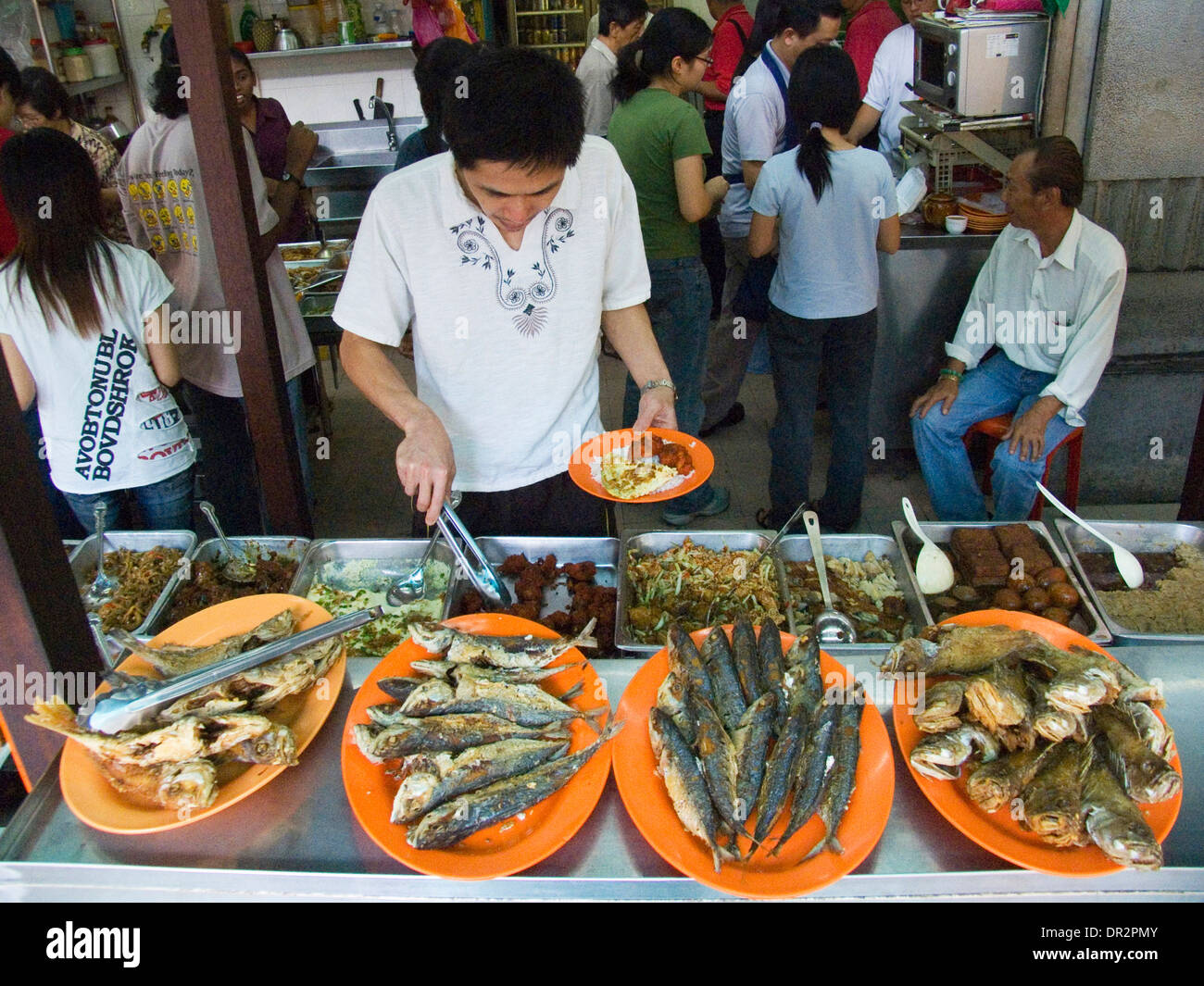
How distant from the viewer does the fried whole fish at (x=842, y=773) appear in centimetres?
137

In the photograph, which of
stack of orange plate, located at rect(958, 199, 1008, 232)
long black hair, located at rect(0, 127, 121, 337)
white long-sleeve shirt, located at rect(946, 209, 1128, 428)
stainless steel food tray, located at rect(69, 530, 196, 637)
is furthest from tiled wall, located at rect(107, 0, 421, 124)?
stainless steel food tray, located at rect(69, 530, 196, 637)

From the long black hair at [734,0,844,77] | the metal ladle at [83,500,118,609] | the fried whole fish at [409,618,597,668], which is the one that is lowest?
the metal ladle at [83,500,118,609]

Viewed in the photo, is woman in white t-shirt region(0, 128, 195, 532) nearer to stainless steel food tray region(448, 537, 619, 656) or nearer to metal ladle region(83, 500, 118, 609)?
metal ladle region(83, 500, 118, 609)

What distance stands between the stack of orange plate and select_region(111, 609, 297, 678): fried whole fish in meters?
4.06

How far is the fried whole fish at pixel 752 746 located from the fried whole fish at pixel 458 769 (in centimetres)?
31

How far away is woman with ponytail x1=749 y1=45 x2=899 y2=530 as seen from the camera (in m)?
3.61

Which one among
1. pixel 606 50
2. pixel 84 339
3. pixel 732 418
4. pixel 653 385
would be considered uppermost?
pixel 606 50

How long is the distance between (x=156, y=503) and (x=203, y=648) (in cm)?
153

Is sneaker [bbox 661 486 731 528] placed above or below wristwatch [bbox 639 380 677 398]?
below

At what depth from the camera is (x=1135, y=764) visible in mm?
1387

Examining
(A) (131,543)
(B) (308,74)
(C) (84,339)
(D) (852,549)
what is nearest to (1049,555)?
(D) (852,549)

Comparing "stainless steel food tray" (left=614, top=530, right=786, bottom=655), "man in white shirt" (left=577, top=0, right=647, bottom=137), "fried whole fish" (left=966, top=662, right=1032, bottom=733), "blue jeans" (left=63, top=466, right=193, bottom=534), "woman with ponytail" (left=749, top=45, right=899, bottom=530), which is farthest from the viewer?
"man in white shirt" (left=577, top=0, right=647, bottom=137)

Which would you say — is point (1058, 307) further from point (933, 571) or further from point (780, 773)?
point (780, 773)
